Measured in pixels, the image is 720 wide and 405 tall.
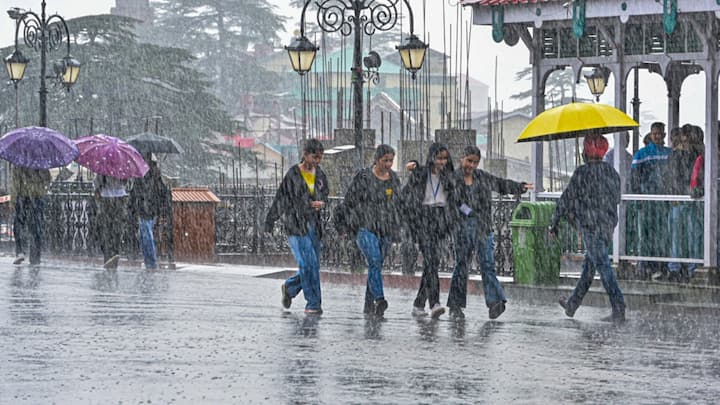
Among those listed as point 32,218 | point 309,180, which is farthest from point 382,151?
point 32,218

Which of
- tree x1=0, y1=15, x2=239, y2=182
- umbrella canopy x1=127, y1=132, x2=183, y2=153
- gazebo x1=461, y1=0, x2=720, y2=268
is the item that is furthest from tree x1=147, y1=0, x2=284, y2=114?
gazebo x1=461, y1=0, x2=720, y2=268

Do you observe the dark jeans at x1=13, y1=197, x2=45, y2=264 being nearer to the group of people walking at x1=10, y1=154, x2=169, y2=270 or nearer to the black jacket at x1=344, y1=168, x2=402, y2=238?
the group of people walking at x1=10, y1=154, x2=169, y2=270

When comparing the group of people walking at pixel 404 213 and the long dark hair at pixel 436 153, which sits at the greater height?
the long dark hair at pixel 436 153

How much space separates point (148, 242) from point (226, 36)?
3033 inches

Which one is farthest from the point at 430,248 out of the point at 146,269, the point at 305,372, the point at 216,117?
the point at 216,117

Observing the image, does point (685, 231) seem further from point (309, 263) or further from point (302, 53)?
point (302, 53)

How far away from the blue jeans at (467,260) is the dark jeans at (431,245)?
7.5 inches

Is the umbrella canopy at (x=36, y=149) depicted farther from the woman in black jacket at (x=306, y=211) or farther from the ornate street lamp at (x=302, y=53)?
the woman in black jacket at (x=306, y=211)

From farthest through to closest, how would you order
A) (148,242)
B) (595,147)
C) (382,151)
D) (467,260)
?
1. (148,242)
2. (467,260)
3. (595,147)
4. (382,151)

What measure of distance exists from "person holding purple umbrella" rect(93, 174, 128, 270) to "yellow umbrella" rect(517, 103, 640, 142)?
8451 mm

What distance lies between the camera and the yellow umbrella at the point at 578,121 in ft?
52.3

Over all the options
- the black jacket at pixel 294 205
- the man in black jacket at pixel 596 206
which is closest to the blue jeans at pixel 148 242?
the black jacket at pixel 294 205

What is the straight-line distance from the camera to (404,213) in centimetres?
1523

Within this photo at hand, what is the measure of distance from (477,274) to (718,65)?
16.5 ft
